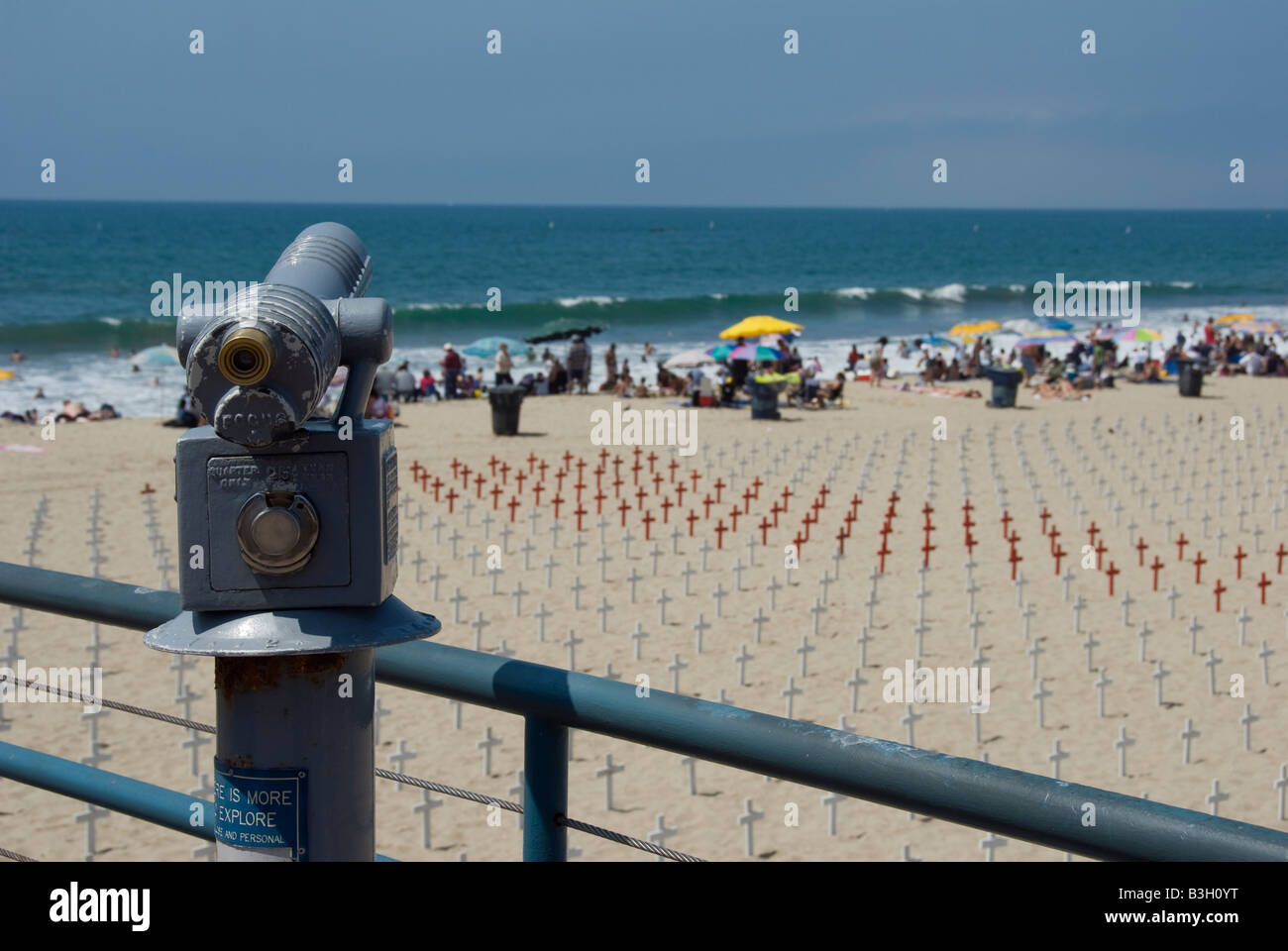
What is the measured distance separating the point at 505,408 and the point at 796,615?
10969 millimetres

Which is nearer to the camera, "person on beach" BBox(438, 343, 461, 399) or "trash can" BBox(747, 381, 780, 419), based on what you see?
"trash can" BBox(747, 381, 780, 419)

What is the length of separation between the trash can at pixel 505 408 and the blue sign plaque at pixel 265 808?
19.2m

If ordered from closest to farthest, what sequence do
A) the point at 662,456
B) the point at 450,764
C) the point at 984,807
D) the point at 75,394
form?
the point at 984,807, the point at 450,764, the point at 662,456, the point at 75,394

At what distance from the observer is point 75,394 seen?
31.8 metres

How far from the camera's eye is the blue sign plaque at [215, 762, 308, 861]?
1.86 meters

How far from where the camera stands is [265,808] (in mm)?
1862

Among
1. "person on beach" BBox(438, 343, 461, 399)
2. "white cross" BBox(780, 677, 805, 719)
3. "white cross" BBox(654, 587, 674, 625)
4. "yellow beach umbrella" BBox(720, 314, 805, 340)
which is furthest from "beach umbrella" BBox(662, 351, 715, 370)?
"white cross" BBox(780, 677, 805, 719)

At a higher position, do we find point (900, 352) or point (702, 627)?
point (900, 352)

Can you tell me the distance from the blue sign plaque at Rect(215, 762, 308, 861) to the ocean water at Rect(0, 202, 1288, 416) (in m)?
26.9

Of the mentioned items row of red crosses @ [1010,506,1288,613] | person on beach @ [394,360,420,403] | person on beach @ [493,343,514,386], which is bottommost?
row of red crosses @ [1010,506,1288,613]

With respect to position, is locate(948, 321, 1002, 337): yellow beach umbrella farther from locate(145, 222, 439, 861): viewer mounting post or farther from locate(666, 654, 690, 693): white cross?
locate(145, 222, 439, 861): viewer mounting post
